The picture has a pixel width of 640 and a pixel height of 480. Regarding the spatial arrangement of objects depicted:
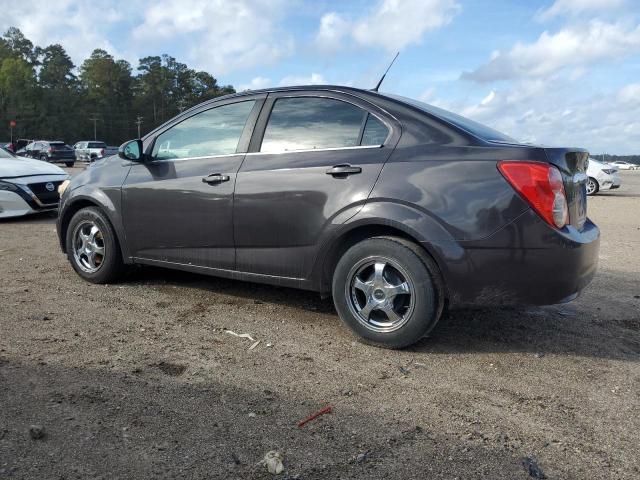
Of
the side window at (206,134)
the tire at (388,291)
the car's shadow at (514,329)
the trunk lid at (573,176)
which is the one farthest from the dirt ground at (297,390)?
the side window at (206,134)

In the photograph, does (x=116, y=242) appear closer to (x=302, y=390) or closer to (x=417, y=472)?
(x=302, y=390)

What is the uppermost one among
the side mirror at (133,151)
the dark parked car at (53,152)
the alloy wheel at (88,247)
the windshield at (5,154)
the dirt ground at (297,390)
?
the dark parked car at (53,152)

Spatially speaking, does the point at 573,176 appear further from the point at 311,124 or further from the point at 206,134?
the point at 206,134

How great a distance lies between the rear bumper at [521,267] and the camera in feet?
10.6

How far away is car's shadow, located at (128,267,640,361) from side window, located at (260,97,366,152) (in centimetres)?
134

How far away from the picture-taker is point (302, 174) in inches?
150

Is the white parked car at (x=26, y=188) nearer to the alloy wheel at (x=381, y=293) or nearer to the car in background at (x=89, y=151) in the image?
the alloy wheel at (x=381, y=293)

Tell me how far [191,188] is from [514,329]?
2679 mm

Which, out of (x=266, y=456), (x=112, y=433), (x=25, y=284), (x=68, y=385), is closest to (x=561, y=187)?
(x=266, y=456)

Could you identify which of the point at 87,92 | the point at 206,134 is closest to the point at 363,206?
the point at 206,134

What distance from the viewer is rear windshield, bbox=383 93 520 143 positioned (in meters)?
3.63

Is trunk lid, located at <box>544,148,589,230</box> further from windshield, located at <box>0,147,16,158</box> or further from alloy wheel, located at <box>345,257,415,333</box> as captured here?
windshield, located at <box>0,147,16,158</box>

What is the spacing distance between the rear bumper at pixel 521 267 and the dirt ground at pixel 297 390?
0.45 m

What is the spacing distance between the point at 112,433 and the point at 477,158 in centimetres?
246
